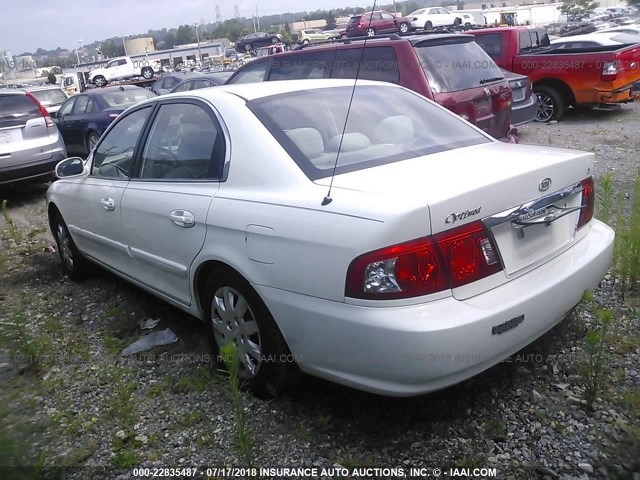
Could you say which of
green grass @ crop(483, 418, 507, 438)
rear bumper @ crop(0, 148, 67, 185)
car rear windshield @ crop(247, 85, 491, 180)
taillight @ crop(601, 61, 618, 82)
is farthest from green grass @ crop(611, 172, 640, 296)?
rear bumper @ crop(0, 148, 67, 185)

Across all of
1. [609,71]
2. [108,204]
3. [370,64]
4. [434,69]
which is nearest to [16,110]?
[370,64]

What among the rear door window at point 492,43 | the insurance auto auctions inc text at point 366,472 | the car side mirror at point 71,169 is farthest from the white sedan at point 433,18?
the insurance auto auctions inc text at point 366,472

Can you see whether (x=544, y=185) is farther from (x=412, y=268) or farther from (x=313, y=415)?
(x=313, y=415)

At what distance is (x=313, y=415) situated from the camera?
3.02 metres

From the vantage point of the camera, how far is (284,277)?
8.83 ft

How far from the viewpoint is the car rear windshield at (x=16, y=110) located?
Result: 351 inches

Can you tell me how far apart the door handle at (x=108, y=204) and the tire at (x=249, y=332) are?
1287 mm

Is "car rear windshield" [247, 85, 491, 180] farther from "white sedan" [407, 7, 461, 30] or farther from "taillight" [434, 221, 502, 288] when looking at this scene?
"white sedan" [407, 7, 461, 30]

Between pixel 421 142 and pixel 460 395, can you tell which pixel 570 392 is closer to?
pixel 460 395

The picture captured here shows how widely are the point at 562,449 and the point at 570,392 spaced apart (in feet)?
1.51

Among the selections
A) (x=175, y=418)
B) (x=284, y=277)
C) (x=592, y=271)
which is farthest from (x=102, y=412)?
(x=592, y=271)

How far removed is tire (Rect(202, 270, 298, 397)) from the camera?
9.57ft

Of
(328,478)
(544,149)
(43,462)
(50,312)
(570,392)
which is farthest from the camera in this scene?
(50,312)

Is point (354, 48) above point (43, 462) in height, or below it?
above
